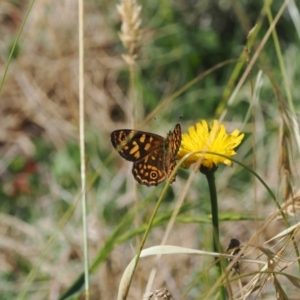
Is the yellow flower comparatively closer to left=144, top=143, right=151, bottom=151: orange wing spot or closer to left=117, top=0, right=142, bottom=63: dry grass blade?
left=144, top=143, right=151, bottom=151: orange wing spot

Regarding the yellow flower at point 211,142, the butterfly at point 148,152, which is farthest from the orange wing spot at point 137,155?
the yellow flower at point 211,142

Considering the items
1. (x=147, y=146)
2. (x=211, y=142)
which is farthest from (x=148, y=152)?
(x=211, y=142)

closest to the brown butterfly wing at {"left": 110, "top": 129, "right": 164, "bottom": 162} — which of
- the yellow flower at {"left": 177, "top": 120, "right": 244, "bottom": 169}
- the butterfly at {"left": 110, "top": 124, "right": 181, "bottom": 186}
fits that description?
the butterfly at {"left": 110, "top": 124, "right": 181, "bottom": 186}

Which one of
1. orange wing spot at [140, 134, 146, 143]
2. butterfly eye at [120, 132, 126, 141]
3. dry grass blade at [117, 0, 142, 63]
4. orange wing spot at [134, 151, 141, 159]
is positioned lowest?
orange wing spot at [134, 151, 141, 159]

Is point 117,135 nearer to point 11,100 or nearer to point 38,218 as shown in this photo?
point 38,218

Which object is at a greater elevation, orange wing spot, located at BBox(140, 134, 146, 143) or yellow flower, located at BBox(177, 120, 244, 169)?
orange wing spot, located at BBox(140, 134, 146, 143)

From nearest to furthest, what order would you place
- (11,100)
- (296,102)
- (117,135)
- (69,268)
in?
(117,135) → (69,268) → (296,102) → (11,100)

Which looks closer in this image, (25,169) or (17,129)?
(25,169)

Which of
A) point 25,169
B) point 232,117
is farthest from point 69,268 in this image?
point 232,117
